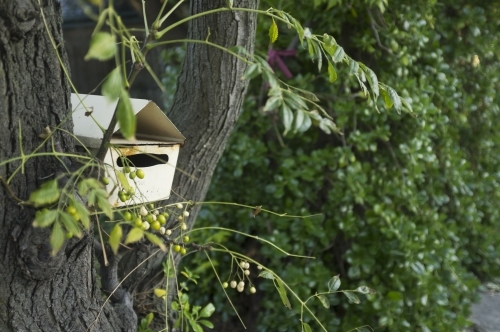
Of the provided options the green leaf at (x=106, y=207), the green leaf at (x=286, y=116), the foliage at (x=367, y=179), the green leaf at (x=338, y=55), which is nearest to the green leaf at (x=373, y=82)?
the green leaf at (x=338, y=55)

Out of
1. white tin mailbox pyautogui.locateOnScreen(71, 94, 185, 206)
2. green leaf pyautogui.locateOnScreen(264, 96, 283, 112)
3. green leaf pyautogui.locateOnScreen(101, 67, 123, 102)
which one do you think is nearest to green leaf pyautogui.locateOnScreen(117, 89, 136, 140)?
green leaf pyautogui.locateOnScreen(101, 67, 123, 102)

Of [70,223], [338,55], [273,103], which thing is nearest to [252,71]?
[273,103]

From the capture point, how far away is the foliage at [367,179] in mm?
2494

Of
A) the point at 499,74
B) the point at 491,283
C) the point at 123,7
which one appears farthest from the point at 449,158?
the point at 123,7

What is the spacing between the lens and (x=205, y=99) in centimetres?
178

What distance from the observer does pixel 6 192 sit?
1221 millimetres

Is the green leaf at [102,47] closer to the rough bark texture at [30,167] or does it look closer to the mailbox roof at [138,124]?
the rough bark texture at [30,167]

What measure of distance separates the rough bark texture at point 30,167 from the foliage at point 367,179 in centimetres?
118

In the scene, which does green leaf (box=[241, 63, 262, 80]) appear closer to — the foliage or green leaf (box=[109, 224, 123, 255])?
green leaf (box=[109, 224, 123, 255])

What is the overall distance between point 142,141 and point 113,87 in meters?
0.69

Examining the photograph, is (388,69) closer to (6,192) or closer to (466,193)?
(466,193)

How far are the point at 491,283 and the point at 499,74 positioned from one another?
128cm

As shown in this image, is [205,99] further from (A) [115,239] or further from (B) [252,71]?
(A) [115,239]

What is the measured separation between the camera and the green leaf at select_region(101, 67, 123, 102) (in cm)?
77
